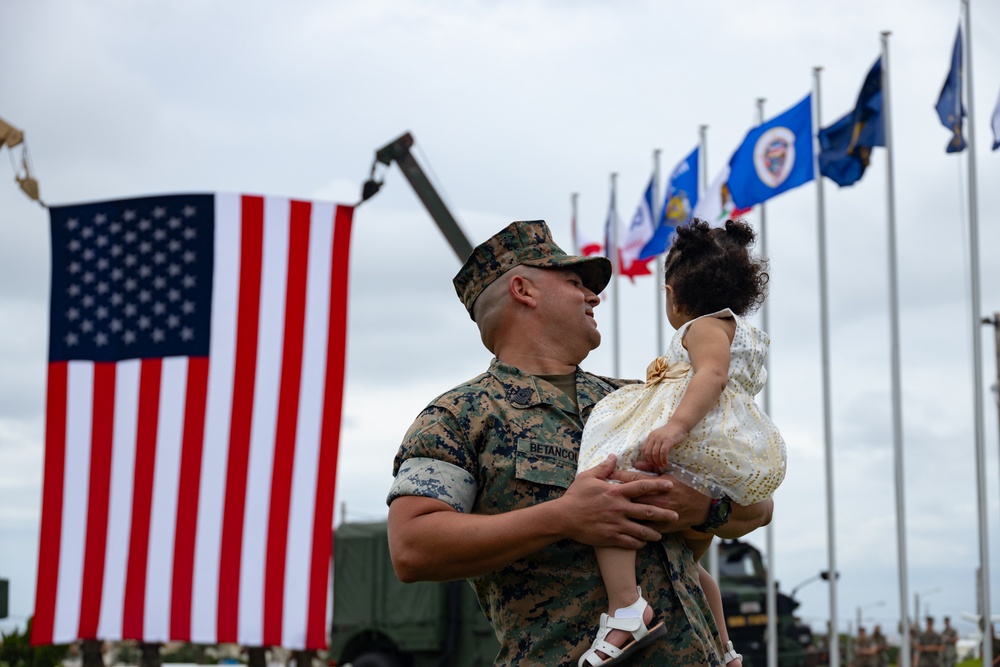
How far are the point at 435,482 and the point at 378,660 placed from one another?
14.7m

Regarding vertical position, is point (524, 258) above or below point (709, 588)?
above

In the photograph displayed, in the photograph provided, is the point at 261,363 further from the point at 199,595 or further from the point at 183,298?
the point at 199,595

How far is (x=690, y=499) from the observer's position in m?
2.80

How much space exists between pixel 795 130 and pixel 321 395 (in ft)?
29.8

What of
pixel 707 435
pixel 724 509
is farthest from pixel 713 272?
pixel 724 509

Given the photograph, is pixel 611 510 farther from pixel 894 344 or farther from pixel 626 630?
pixel 894 344

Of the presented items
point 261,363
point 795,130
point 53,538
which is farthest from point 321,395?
point 795,130

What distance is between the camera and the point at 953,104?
15531 millimetres

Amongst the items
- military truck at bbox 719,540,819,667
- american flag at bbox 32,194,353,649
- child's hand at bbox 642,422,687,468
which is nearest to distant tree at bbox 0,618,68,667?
american flag at bbox 32,194,353,649

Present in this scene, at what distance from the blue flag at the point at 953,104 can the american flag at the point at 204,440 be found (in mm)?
8550

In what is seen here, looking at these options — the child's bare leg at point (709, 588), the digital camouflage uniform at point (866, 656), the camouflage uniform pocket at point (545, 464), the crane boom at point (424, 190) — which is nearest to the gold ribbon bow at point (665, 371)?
the camouflage uniform pocket at point (545, 464)

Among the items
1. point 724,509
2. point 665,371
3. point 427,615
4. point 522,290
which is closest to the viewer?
point 724,509

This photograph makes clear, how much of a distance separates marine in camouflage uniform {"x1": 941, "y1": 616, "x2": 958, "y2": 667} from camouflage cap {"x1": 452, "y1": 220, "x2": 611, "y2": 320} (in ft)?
69.2

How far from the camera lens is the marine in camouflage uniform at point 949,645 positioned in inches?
869
